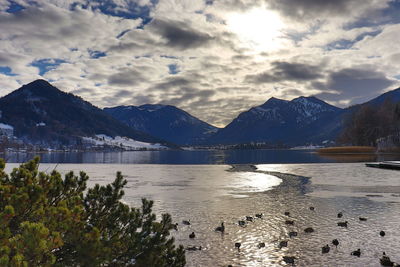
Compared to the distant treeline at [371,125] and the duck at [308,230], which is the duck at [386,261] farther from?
the distant treeline at [371,125]

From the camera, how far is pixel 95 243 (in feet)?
28.6

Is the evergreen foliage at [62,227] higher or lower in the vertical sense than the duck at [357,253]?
higher

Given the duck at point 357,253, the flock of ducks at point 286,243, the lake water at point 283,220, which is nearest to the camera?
the flock of ducks at point 286,243

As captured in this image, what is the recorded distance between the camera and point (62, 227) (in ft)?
28.6

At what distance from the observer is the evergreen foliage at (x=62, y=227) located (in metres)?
7.00

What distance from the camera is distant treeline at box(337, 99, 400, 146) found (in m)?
146

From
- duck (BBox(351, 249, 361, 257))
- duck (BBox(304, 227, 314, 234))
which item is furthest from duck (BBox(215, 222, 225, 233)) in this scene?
duck (BBox(351, 249, 361, 257))

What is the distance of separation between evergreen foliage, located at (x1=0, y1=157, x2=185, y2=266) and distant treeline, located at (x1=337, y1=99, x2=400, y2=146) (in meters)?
155

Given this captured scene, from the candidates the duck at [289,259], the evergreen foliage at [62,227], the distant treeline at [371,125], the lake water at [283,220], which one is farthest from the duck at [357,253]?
the distant treeline at [371,125]

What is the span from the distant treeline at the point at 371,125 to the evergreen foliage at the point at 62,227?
154574 millimetres

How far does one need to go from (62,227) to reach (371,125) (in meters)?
166

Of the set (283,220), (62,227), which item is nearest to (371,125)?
(283,220)

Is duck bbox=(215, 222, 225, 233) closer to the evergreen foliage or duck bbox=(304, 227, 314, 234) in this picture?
duck bbox=(304, 227, 314, 234)

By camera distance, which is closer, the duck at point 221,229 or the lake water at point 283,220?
the lake water at point 283,220
